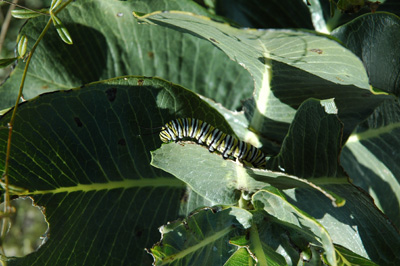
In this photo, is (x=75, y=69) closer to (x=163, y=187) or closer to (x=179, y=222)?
(x=163, y=187)

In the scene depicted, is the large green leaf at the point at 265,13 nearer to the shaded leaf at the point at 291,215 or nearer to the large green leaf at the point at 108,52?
the large green leaf at the point at 108,52

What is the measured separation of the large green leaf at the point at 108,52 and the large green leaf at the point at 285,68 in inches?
13.4

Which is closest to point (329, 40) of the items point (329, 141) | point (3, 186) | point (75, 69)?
point (329, 141)

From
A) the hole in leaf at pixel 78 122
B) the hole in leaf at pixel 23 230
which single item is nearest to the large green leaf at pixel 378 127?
the hole in leaf at pixel 78 122

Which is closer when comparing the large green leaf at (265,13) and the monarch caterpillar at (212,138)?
the monarch caterpillar at (212,138)

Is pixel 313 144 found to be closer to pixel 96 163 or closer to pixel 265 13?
pixel 96 163

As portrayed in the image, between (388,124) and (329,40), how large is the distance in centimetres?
69

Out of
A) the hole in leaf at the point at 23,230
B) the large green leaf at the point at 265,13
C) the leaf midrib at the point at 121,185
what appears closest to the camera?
the leaf midrib at the point at 121,185

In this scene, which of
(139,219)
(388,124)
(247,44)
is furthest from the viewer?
(388,124)

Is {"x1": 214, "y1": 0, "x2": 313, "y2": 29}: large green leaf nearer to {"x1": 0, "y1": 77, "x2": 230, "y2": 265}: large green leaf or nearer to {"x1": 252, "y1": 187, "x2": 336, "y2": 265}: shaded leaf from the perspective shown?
{"x1": 0, "y1": 77, "x2": 230, "y2": 265}: large green leaf

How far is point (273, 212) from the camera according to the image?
981 millimetres

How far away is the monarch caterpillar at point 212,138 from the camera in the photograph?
1.14 metres

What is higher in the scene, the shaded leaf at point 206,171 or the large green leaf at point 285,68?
the large green leaf at point 285,68

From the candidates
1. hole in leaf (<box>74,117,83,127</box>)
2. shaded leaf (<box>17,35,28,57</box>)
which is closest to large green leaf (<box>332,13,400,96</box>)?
hole in leaf (<box>74,117,83,127</box>)
